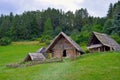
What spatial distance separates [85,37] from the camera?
105500mm

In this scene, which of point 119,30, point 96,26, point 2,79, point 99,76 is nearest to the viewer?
point 99,76

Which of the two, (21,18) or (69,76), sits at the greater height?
(21,18)

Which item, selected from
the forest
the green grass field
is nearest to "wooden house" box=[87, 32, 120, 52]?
the green grass field

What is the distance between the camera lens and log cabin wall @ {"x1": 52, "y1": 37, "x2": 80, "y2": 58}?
5938cm

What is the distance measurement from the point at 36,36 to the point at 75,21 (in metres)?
23.5

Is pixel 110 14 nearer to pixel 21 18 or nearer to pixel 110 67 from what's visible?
pixel 21 18

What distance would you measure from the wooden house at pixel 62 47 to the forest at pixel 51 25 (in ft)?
150

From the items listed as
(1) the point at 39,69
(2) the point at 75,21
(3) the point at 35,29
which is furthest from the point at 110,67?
(2) the point at 75,21

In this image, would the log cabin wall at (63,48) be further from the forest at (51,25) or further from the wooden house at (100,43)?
the forest at (51,25)

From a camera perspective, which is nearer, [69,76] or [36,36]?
[69,76]

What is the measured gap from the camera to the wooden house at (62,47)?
193ft

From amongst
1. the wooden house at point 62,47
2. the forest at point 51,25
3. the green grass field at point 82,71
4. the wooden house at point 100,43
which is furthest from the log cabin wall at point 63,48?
the forest at point 51,25

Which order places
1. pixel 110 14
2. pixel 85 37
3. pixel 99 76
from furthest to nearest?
pixel 110 14 < pixel 85 37 < pixel 99 76

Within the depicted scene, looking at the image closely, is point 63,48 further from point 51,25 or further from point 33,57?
point 51,25
